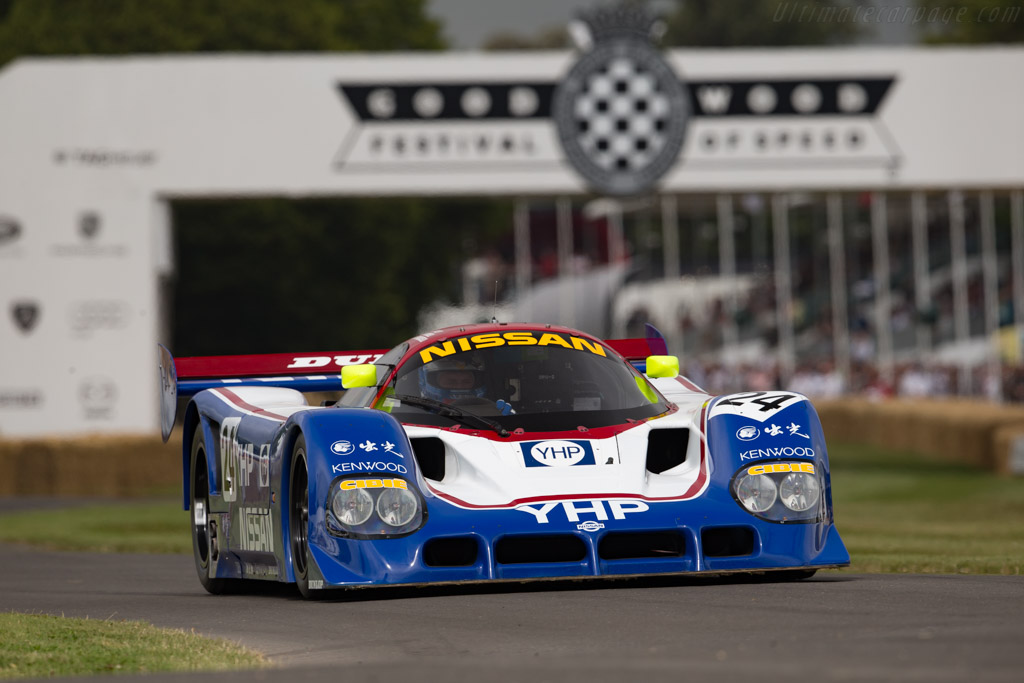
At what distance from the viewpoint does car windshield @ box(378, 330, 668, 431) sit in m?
9.45

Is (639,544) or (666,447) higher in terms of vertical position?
(666,447)

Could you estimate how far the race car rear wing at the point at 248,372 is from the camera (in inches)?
456

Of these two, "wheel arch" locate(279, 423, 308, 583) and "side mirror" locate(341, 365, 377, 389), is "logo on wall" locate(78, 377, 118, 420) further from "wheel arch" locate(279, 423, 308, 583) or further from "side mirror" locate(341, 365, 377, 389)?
"wheel arch" locate(279, 423, 308, 583)

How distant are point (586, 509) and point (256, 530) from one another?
6.82 ft

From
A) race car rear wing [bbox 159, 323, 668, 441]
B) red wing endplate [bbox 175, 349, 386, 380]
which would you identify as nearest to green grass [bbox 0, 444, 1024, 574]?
race car rear wing [bbox 159, 323, 668, 441]

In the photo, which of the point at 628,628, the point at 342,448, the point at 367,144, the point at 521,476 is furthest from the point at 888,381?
the point at 628,628

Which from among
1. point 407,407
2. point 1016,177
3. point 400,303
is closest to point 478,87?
point 1016,177

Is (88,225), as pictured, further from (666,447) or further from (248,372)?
(666,447)

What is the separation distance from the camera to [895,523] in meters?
20.0

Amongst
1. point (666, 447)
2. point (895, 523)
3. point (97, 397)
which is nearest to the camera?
point (666, 447)

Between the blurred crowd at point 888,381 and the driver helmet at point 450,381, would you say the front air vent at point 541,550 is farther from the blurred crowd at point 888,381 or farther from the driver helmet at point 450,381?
the blurred crowd at point 888,381

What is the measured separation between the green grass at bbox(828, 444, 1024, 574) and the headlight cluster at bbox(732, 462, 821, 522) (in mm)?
1958

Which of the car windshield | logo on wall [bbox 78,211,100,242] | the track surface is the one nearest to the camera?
the track surface

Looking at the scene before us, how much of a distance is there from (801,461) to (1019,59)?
21.8 metres
